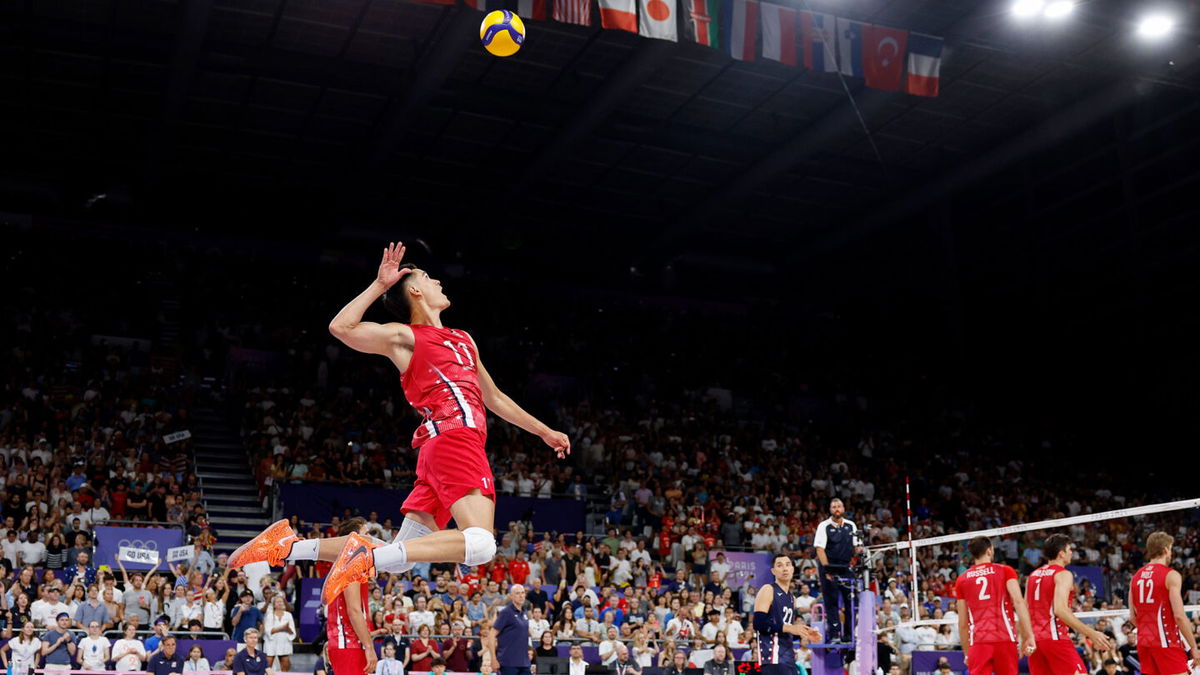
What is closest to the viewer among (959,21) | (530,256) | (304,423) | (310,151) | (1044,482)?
(959,21)

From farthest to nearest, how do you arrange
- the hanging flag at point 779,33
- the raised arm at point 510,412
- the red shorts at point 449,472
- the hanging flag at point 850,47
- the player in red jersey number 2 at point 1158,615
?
the hanging flag at point 850,47 < the hanging flag at point 779,33 < the player in red jersey number 2 at point 1158,615 < the raised arm at point 510,412 < the red shorts at point 449,472

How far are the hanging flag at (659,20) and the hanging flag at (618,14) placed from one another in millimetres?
144

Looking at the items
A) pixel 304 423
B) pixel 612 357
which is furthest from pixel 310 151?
pixel 612 357

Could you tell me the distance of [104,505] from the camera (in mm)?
19422

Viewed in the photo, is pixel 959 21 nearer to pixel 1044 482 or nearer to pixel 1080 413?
pixel 1044 482

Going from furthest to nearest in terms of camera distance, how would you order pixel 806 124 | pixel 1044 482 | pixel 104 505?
1. pixel 1044 482
2. pixel 806 124
3. pixel 104 505

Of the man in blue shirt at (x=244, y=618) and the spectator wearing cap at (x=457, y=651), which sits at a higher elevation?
the man in blue shirt at (x=244, y=618)

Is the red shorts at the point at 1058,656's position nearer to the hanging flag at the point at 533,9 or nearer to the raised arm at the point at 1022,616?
the raised arm at the point at 1022,616

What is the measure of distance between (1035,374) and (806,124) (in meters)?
14.2

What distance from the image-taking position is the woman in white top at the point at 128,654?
48.8 feet

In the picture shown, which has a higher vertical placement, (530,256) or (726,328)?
(530,256)

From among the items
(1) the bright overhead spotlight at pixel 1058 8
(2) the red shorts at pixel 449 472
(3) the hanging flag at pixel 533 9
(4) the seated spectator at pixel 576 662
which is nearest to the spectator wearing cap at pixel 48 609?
(4) the seated spectator at pixel 576 662

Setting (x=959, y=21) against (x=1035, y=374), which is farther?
Answer: (x=1035, y=374)

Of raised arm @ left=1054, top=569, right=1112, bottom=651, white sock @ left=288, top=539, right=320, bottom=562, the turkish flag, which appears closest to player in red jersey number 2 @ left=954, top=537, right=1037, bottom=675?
raised arm @ left=1054, top=569, right=1112, bottom=651
